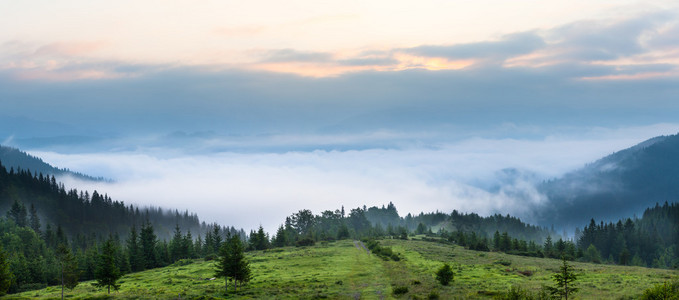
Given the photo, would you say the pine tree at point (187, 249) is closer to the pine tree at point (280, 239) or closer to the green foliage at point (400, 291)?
the pine tree at point (280, 239)

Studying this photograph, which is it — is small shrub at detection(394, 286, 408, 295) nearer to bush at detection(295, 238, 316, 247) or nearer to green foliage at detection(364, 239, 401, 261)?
green foliage at detection(364, 239, 401, 261)

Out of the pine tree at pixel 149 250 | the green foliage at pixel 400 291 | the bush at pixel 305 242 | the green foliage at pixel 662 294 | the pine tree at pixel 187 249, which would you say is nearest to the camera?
the green foliage at pixel 662 294

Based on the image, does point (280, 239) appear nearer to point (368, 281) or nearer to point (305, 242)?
point (305, 242)

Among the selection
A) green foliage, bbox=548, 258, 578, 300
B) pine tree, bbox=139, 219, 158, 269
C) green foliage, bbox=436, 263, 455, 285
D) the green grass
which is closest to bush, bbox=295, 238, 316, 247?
pine tree, bbox=139, 219, 158, 269

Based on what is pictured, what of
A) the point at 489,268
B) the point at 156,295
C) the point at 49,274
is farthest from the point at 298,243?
the point at 156,295

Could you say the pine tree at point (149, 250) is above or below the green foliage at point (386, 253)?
above

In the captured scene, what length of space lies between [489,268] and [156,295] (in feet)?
222

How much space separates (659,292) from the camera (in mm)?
49938

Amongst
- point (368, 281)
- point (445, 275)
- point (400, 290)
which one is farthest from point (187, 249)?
point (400, 290)

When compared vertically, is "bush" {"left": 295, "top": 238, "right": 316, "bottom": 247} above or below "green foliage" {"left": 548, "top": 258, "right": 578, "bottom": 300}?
above

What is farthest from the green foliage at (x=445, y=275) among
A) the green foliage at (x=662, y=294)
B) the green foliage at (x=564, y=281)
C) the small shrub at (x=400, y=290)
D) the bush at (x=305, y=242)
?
the bush at (x=305, y=242)

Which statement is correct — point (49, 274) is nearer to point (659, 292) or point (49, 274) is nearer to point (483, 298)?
point (483, 298)

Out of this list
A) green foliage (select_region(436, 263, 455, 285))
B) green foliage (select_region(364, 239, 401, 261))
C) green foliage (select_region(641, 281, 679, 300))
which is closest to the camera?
green foliage (select_region(641, 281, 679, 300))

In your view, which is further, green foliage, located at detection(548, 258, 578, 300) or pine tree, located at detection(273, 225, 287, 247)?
pine tree, located at detection(273, 225, 287, 247)
